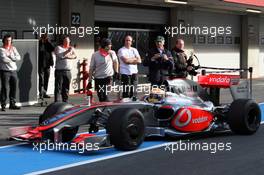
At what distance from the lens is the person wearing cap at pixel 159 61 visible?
37.0ft

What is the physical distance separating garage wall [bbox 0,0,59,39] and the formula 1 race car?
23.5 feet

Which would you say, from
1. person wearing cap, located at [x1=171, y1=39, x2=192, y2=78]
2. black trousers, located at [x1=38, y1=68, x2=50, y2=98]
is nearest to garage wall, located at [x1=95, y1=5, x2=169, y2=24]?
black trousers, located at [x1=38, y1=68, x2=50, y2=98]

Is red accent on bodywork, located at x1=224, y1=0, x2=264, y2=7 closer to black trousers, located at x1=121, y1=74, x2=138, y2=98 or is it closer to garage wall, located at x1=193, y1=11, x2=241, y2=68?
garage wall, located at x1=193, y1=11, x2=241, y2=68

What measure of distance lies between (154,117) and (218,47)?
54.8 feet

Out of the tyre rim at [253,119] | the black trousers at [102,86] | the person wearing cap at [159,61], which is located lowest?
the tyre rim at [253,119]

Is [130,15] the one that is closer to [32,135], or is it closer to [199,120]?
[199,120]

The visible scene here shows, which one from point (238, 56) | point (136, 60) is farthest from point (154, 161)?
point (238, 56)

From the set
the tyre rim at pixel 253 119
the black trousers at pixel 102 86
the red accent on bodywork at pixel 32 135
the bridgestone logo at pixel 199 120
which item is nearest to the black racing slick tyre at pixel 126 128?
the red accent on bodywork at pixel 32 135

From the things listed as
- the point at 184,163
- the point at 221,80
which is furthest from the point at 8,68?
the point at 184,163

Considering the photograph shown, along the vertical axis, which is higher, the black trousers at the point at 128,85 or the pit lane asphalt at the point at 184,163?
the black trousers at the point at 128,85

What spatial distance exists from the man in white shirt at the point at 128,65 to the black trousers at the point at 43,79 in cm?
267

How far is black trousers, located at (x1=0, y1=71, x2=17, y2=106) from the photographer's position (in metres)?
12.5

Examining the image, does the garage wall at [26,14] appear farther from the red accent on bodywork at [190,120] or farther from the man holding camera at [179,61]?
the red accent on bodywork at [190,120]

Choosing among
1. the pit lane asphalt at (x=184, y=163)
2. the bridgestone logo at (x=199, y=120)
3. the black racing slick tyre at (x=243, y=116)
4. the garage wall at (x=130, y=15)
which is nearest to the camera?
the pit lane asphalt at (x=184, y=163)
